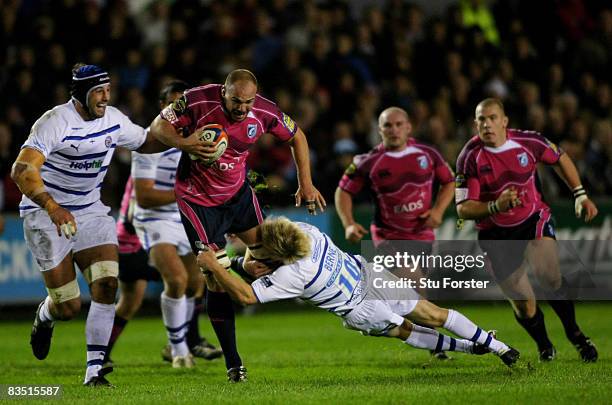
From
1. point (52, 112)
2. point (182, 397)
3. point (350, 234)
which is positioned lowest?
point (182, 397)

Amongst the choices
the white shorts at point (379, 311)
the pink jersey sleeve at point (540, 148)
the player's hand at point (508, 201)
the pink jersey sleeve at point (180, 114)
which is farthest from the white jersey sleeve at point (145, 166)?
the pink jersey sleeve at point (540, 148)

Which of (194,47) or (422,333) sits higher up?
(194,47)

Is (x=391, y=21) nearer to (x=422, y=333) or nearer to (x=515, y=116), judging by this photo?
(x=515, y=116)

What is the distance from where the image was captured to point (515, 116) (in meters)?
19.1

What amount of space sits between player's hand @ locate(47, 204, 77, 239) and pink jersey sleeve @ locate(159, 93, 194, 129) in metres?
1.23

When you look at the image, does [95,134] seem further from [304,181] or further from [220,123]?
[304,181]

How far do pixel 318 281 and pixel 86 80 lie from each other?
2.72 metres

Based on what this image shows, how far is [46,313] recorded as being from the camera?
32.1 ft

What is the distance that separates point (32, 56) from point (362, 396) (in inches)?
441

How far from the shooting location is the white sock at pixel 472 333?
9.01 m

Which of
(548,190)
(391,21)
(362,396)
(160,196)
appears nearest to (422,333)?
(362,396)

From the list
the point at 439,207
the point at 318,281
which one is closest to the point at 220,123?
the point at 318,281

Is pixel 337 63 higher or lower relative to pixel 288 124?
higher

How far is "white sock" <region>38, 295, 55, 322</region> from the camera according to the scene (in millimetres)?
9729
